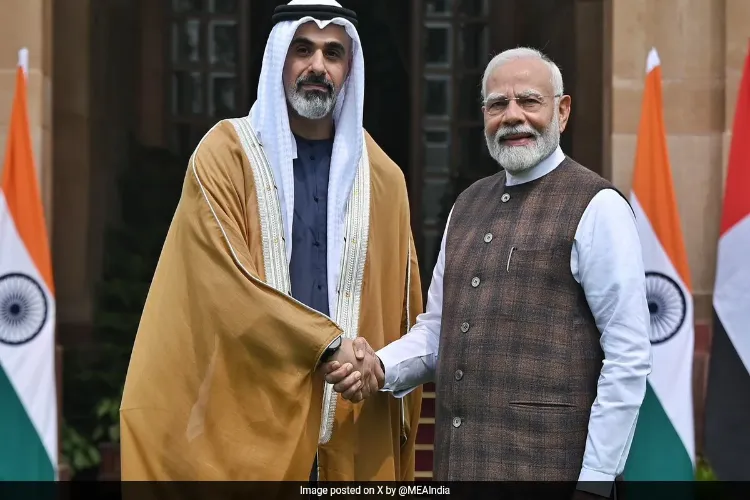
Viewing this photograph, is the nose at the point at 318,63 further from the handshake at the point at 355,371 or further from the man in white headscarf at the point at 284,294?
the handshake at the point at 355,371

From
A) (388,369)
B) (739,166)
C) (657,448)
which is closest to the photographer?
(388,369)

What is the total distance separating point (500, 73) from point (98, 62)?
15.6 ft

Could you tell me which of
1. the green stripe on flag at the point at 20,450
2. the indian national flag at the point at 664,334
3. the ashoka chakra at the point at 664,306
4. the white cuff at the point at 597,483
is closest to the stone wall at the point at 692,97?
the indian national flag at the point at 664,334

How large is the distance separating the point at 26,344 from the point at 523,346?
147 inches

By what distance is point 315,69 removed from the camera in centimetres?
335

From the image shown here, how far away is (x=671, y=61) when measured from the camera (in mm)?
6465

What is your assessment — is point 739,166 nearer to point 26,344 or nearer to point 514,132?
point 514,132

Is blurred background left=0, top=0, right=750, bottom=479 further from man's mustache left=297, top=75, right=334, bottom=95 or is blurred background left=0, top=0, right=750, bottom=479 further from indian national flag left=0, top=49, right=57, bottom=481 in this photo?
man's mustache left=297, top=75, right=334, bottom=95

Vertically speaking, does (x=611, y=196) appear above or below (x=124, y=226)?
above

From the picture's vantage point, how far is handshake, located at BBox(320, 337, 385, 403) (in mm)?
3131

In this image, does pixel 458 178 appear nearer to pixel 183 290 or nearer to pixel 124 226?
pixel 124 226

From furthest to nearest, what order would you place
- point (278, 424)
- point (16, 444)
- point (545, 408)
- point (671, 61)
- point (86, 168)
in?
point (86, 168) → point (671, 61) → point (16, 444) → point (278, 424) → point (545, 408)

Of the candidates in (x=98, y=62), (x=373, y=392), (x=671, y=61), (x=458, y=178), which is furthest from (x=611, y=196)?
(x=98, y=62)

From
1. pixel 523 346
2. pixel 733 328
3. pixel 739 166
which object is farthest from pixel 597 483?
pixel 739 166
